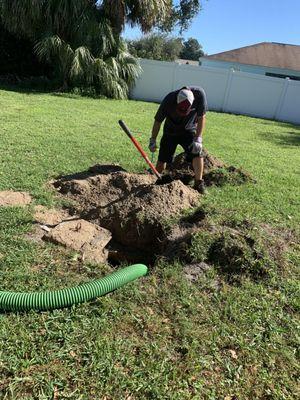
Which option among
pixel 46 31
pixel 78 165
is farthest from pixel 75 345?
pixel 46 31

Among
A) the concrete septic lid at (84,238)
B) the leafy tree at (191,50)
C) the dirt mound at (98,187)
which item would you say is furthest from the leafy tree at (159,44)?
the concrete septic lid at (84,238)

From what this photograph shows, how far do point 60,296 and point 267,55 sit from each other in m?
31.2

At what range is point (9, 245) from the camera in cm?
357

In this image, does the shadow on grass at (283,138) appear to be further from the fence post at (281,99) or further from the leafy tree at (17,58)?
the leafy tree at (17,58)

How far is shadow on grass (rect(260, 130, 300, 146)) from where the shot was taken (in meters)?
10.8

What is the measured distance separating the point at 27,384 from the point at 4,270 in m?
1.19

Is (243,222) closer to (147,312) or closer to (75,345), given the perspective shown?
(147,312)

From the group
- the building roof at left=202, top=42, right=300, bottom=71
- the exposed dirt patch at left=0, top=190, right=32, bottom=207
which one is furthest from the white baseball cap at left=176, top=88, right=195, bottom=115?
the building roof at left=202, top=42, right=300, bottom=71

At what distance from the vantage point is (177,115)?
5.15 m

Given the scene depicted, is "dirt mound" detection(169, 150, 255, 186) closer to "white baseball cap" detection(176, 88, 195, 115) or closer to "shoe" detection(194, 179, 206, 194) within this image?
"shoe" detection(194, 179, 206, 194)

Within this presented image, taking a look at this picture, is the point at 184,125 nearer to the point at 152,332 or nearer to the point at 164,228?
the point at 164,228

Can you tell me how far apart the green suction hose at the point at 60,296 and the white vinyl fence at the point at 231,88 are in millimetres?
14402

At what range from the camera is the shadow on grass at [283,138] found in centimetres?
1078

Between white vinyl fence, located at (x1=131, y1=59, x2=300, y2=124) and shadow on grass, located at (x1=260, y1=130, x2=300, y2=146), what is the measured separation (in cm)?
364
